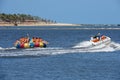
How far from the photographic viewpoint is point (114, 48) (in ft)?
176

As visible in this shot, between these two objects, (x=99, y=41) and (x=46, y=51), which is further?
(x=99, y=41)

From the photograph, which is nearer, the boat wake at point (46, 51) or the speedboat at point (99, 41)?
the boat wake at point (46, 51)

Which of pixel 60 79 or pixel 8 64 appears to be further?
pixel 8 64

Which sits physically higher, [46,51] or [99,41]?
[99,41]

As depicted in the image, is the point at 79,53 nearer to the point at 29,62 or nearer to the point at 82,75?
the point at 29,62

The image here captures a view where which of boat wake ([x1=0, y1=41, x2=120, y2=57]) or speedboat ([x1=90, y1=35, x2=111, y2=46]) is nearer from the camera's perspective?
boat wake ([x1=0, y1=41, x2=120, y2=57])

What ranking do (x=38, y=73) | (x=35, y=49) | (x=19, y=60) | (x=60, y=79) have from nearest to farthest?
(x=60, y=79), (x=38, y=73), (x=19, y=60), (x=35, y=49)

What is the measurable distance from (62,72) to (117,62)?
7.32 meters

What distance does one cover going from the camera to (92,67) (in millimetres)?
36000

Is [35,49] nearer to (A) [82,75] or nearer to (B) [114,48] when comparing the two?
(B) [114,48]

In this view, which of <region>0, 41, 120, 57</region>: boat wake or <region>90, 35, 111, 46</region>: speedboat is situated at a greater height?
<region>90, 35, 111, 46</region>: speedboat

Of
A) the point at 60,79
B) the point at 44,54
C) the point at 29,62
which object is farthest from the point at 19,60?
the point at 60,79

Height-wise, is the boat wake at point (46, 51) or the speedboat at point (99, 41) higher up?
the speedboat at point (99, 41)

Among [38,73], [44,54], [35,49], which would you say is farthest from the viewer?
[35,49]
